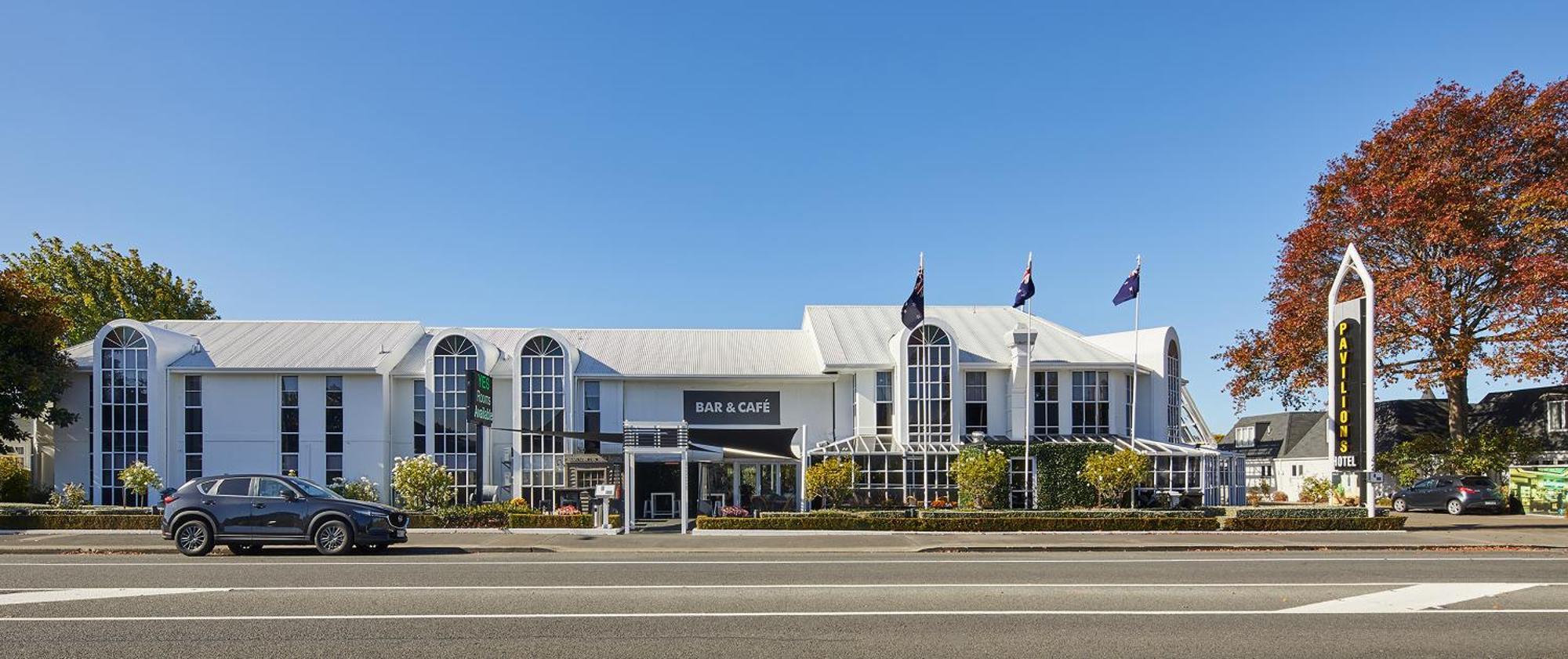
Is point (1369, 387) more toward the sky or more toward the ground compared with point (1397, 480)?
more toward the sky

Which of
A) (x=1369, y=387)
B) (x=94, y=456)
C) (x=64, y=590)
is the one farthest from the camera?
(x=94, y=456)

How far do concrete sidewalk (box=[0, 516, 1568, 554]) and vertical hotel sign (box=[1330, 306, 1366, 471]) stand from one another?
2450 millimetres

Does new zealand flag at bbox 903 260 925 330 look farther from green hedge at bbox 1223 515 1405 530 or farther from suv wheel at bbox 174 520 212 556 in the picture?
suv wheel at bbox 174 520 212 556

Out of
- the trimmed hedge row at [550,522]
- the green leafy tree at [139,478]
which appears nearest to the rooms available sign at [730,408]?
the trimmed hedge row at [550,522]

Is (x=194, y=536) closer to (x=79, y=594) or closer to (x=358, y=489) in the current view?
(x=79, y=594)

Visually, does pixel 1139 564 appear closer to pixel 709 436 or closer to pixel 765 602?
pixel 765 602

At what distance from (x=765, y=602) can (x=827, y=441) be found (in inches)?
822

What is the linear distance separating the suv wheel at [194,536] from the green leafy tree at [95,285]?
32.9 meters

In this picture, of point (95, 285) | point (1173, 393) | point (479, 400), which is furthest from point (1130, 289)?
point (95, 285)

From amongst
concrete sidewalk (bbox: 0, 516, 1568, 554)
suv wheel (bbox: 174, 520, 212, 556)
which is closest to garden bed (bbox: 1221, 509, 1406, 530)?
concrete sidewalk (bbox: 0, 516, 1568, 554)

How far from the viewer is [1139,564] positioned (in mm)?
16953

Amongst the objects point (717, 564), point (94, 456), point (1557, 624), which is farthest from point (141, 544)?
point (1557, 624)

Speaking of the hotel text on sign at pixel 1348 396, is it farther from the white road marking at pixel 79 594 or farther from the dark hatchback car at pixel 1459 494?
the white road marking at pixel 79 594

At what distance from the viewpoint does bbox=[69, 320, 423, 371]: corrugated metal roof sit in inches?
1292
